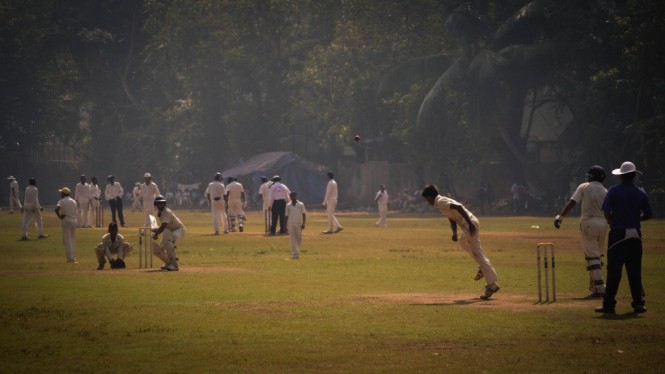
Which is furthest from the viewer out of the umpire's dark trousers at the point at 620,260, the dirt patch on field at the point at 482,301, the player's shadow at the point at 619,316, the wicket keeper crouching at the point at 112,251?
the wicket keeper crouching at the point at 112,251

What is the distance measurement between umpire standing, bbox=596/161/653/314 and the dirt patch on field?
39.6 inches

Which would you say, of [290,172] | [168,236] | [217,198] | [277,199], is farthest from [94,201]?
[290,172]

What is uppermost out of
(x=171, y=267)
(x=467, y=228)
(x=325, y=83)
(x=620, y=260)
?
(x=325, y=83)

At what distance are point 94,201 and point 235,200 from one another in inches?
320

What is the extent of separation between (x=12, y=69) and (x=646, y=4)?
53917mm

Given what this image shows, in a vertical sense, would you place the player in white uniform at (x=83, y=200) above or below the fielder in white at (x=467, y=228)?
above

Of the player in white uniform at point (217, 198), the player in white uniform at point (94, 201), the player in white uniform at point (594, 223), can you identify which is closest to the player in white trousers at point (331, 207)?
the player in white uniform at point (217, 198)

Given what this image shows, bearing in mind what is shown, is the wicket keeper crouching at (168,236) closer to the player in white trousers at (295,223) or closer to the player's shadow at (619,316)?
the player in white trousers at (295,223)

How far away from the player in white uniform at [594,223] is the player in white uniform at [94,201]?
3023 centimetres

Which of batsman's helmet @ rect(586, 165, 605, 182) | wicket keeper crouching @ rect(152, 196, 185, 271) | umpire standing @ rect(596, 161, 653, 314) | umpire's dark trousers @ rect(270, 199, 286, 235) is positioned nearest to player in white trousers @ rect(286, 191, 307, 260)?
wicket keeper crouching @ rect(152, 196, 185, 271)

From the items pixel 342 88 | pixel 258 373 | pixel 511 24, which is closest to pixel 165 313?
pixel 258 373

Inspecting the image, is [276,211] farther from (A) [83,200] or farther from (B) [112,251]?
(B) [112,251]

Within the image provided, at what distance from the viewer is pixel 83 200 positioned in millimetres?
46000

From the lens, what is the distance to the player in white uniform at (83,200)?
45531 millimetres
